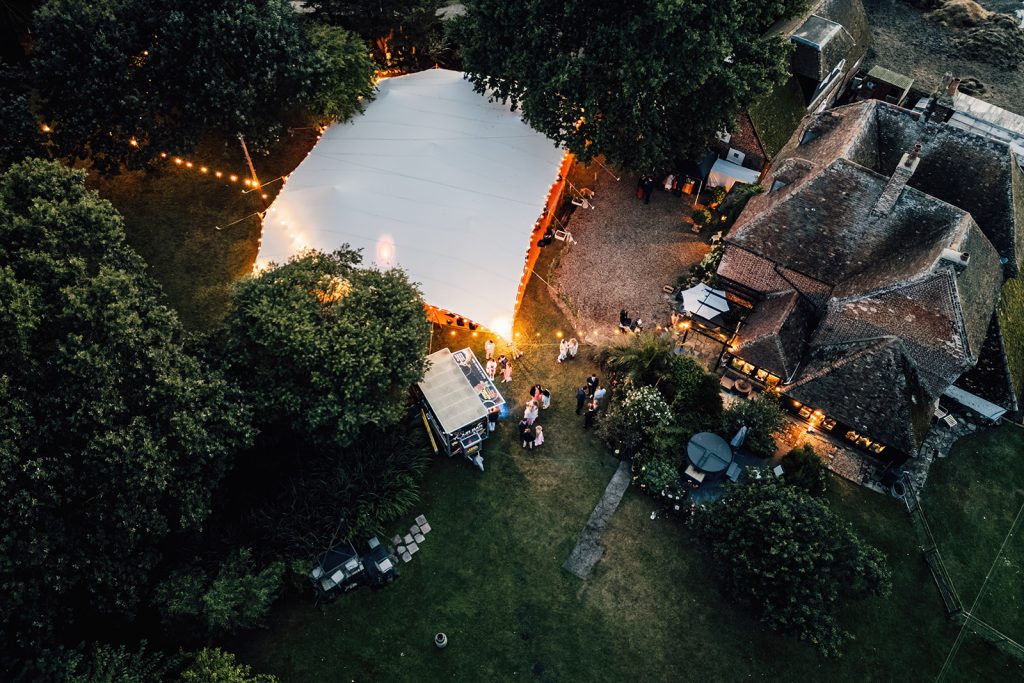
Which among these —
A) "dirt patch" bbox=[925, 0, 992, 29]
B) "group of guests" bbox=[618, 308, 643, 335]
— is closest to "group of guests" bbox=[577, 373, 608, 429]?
"group of guests" bbox=[618, 308, 643, 335]

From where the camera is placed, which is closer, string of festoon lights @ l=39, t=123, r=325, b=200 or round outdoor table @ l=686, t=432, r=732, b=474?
round outdoor table @ l=686, t=432, r=732, b=474

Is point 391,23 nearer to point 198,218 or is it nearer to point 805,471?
point 198,218

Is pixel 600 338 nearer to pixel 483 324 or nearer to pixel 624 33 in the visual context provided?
pixel 483 324

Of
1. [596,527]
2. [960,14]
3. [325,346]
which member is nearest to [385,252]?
[325,346]

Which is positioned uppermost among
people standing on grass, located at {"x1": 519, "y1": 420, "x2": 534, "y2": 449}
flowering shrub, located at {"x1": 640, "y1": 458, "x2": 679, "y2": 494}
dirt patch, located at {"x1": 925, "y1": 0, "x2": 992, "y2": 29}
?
dirt patch, located at {"x1": 925, "y1": 0, "x2": 992, "y2": 29}

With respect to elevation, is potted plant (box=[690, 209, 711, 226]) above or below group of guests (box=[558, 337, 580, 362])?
above

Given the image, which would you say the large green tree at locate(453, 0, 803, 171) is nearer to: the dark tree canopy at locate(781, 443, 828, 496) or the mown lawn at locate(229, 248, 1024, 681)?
the dark tree canopy at locate(781, 443, 828, 496)
